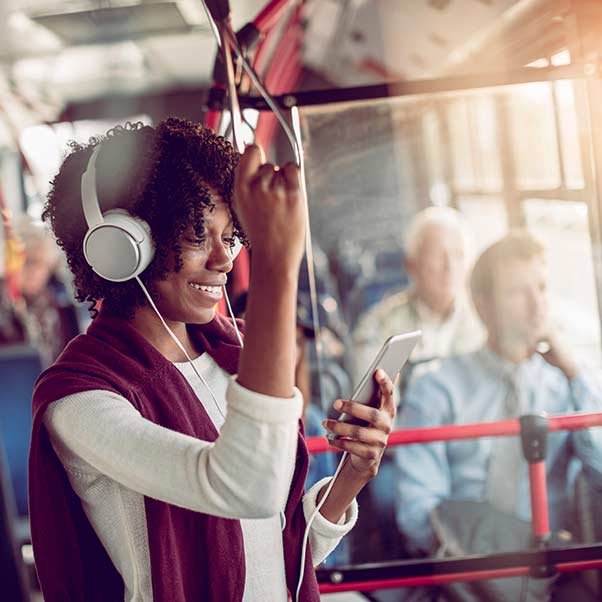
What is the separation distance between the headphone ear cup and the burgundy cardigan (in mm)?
95

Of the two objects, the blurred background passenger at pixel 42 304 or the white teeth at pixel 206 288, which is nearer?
the white teeth at pixel 206 288

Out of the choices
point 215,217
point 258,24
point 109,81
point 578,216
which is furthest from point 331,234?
point 109,81

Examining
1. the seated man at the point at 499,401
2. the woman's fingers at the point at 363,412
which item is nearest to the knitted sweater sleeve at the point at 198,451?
the woman's fingers at the point at 363,412

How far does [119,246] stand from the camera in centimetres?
105

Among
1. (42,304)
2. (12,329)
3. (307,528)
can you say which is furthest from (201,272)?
(42,304)

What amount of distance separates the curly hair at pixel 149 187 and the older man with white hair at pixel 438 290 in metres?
2.42

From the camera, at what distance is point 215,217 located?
112 cm

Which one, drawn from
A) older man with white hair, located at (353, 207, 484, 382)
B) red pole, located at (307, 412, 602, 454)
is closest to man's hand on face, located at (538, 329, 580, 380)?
red pole, located at (307, 412, 602, 454)

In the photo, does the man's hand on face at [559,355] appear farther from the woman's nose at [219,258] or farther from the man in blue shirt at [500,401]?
the woman's nose at [219,258]

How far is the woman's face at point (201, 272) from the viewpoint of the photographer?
110cm

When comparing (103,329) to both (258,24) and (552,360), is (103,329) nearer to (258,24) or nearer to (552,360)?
(258,24)

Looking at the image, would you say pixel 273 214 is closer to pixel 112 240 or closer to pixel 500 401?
pixel 112 240

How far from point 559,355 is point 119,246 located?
1796 mm

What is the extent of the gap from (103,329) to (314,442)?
1.01 meters
